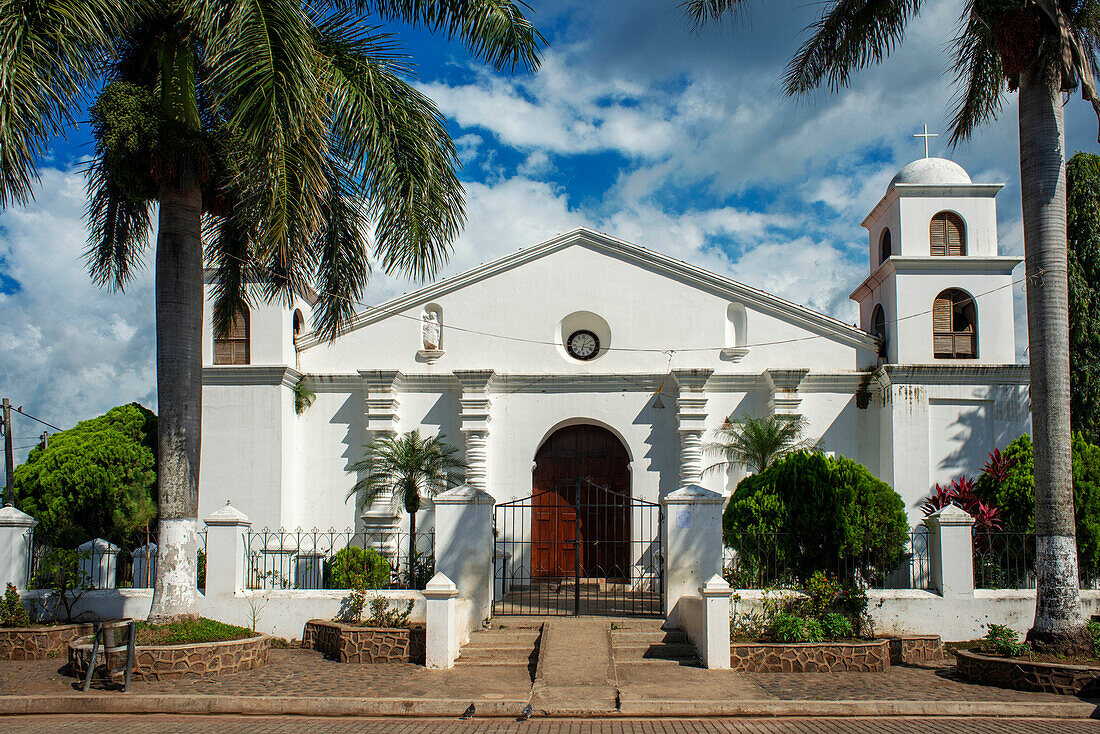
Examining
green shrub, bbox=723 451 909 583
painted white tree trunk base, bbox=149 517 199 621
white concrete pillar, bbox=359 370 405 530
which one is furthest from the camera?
white concrete pillar, bbox=359 370 405 530

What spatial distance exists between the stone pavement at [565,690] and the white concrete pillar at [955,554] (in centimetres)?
141

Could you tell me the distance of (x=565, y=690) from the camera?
9.73m

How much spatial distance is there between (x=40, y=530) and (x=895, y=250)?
17313mm

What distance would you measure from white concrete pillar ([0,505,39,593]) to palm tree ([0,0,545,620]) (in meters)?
3.83

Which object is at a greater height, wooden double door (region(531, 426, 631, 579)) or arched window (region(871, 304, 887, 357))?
arched window (region(871, 304, 887, 357))

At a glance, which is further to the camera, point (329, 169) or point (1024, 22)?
point (329, 169)

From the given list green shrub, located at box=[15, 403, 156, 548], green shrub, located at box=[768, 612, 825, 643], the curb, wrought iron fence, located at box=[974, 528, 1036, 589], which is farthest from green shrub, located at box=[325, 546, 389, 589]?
wrought iron fence, located at box=[974, 528, 1036, 589]

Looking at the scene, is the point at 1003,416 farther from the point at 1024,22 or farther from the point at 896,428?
the point at 1024,22

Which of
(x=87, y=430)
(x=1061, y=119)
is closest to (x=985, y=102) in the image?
(x=1061, y=119)

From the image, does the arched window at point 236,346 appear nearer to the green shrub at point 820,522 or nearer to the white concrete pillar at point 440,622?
the white concrete pillar at point 440,622

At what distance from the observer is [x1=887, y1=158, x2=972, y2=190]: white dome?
18281 millimetres

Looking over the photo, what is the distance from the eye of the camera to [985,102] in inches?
485

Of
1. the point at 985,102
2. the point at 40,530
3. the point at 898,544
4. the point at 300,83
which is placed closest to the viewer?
the point at 300,83

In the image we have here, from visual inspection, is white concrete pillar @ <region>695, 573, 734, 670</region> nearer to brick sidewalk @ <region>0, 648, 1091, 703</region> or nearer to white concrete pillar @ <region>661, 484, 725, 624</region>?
brick sidewalk @ <region>0, 648, 1091, 703</region>
